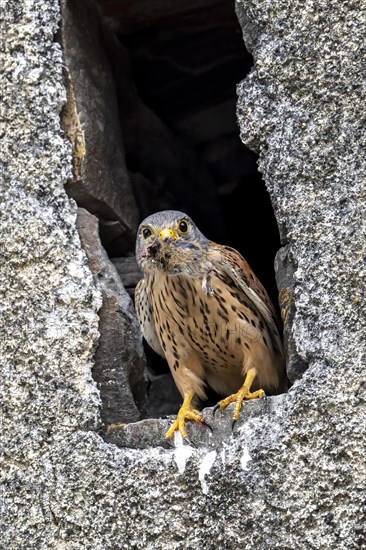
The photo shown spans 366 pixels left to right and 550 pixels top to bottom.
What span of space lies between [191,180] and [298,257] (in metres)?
2.26

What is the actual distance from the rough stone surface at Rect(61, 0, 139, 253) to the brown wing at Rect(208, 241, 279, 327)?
19.8 inches

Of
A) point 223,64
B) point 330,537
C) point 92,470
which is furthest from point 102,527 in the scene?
point 223,64

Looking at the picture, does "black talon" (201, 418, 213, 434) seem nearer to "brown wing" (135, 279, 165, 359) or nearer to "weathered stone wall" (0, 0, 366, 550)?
"weathered stone wall" (0, 0, 366, 550)

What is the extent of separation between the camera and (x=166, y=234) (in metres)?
4.27

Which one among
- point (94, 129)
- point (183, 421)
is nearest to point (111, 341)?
point (183, 421)

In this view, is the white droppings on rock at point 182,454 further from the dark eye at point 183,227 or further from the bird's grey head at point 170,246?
the dark eye at point 183,227

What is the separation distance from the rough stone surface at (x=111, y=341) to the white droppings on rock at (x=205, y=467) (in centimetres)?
48

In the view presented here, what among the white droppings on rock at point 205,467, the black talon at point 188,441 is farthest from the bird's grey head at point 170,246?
the white droppings on rock at point 205,467

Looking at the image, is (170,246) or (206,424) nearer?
(206,424)

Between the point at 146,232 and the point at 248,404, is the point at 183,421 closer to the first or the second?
the point at 248,404

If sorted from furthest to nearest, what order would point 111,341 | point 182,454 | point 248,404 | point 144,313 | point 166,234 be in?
point 144,313 < point 166,234 < point 111,341 < point 248,404 < point 182,454

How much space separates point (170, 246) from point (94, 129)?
58 cm

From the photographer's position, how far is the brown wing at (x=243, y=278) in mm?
4312

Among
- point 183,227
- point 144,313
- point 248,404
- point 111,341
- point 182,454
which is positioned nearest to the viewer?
point 182,454
